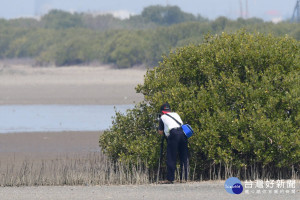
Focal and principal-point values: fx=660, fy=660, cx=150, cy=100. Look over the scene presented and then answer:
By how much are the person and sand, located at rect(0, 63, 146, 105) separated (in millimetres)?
21660

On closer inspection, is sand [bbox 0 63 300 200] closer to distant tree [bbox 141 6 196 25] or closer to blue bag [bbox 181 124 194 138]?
blue bag [bbox 181 124 194 138]

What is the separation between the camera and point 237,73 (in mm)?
12102

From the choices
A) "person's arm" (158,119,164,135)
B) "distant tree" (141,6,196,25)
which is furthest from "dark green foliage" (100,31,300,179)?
"distant tree" (141,6,196,25)

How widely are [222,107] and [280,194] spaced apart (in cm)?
224

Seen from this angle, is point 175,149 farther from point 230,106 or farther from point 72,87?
point 72,87

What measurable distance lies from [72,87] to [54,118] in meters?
14.4

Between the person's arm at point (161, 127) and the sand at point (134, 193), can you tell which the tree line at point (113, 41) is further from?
the sand at point (134, 193)

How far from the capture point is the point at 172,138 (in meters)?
11.8

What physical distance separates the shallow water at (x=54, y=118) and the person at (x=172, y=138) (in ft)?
31.5

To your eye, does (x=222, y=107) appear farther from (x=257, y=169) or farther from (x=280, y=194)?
(x=280, y=194)

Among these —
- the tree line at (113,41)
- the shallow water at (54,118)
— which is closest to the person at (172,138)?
the shallow water at (54,118)

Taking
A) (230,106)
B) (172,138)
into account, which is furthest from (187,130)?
(230,106)

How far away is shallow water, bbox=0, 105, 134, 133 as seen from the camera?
24656 millimetres

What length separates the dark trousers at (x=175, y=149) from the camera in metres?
11.7
